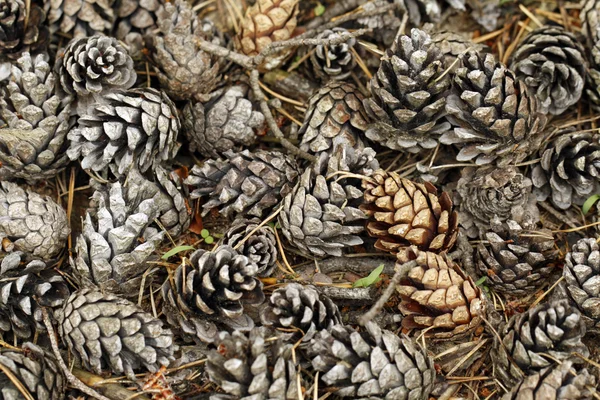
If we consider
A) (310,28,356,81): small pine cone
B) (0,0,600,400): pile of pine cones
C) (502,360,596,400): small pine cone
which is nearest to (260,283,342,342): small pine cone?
(0,0,600,400): pile of pine cones

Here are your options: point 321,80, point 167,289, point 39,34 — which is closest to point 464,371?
point 167,289

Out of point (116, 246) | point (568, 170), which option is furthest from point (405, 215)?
point (116, 246)

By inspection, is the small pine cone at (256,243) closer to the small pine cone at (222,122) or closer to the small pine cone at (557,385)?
the small pine cone at (222,122)

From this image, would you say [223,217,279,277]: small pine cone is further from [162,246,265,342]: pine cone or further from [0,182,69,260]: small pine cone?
[0,182,69,260]: small pine cone

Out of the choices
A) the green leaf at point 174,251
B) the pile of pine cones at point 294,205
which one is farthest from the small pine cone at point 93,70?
the green leaf at point 174,251

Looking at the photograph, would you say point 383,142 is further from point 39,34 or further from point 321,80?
point 39,34

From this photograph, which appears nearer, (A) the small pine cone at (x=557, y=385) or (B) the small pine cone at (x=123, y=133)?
(A) the small pine cone at (x=557, y=385)
